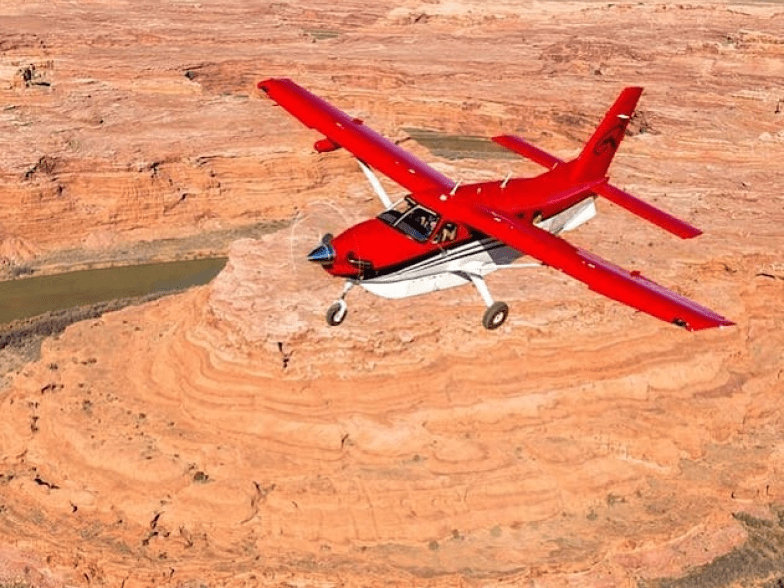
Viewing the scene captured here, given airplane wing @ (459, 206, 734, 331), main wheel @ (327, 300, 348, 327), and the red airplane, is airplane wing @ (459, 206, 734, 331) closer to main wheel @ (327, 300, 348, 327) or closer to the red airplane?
the red airplane

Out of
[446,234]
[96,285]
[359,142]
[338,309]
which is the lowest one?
[96,285]

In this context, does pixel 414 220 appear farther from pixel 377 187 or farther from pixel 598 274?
pixel 598 274

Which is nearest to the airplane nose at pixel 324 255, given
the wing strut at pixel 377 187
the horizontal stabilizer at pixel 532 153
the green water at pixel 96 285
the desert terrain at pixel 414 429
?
the desert terrain at pixel 414 429

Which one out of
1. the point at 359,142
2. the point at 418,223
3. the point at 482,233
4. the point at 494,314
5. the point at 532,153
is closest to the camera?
the point at 418,223

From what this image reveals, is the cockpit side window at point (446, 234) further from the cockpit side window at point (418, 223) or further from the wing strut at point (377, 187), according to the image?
the wing strut at point (377, 187)

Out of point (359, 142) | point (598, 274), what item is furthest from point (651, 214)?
point (359, 142)

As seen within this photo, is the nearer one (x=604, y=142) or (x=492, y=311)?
(x=492, y=311)

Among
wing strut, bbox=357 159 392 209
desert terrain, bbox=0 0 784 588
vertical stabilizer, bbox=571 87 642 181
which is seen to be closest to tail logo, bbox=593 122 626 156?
vertical stabilizer, bbox=571 87 642 181
